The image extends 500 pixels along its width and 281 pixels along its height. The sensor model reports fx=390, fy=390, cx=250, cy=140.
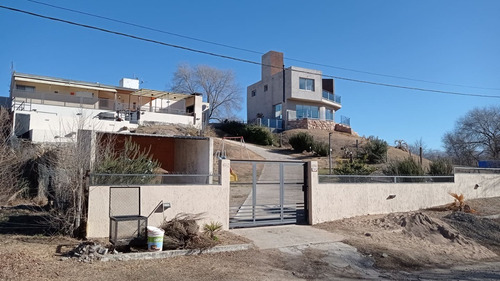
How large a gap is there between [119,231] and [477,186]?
19.5 meters

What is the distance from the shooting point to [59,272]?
6793 mm

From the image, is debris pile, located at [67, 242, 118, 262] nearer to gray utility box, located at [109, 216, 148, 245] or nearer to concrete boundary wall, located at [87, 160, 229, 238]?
gray utility box, located at [109, 216, 148, 245]

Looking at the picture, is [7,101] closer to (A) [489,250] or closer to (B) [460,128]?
(A) [489,250]

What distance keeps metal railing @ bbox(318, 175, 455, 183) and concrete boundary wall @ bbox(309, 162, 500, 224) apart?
20 centimetres

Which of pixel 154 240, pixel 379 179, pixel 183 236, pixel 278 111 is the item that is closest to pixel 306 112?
pixel 278 111

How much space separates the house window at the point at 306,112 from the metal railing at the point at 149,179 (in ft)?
128

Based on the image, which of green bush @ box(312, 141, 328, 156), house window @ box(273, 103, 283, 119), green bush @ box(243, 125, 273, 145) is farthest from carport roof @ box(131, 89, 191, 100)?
green bush @ box(312, 141, 328, 156)

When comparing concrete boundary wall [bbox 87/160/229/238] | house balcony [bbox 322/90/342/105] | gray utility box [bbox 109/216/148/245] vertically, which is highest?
house balcony [bbox 322/90/342/105]

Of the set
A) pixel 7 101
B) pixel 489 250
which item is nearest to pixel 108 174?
pixel 489 250

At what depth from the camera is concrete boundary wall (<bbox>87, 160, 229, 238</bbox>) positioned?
9266mm

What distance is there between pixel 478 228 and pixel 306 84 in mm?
38266

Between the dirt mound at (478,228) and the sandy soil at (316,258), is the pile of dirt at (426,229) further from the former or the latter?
the dirt mound at (478,228)

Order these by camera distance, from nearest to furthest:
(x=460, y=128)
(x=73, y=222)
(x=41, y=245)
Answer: (x=41, y=245), (x=73, y=222), (x=460, y=128)

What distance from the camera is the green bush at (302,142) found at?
36.9 metres
